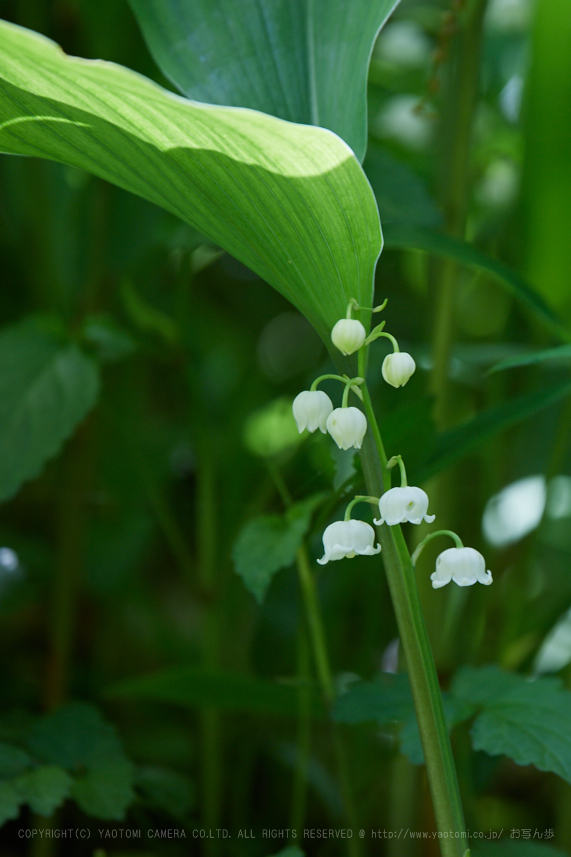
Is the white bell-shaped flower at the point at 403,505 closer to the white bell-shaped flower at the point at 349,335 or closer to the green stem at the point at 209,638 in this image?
the white bell-shaped flower at the point at 349,335

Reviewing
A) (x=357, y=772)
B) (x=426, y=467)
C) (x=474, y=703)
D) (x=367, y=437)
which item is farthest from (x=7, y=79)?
(x=357, y=772)

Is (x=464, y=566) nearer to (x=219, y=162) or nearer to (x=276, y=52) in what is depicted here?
(x=219, y=162)

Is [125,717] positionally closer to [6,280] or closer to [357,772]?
[357,772]

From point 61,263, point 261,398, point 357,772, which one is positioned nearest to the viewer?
point 357,772

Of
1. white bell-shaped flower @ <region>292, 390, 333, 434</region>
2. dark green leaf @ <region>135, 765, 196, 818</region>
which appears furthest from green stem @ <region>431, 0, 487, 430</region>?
dark green leaf @ <region>135, 765, 196, 818</region>

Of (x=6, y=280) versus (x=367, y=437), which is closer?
(x=367, y=437)

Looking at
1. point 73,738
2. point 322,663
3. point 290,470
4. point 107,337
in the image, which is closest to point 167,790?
point 73,738

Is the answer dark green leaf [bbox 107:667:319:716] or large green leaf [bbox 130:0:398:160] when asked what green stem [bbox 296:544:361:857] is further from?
large green leaf [bbox 130:0:398:160]
